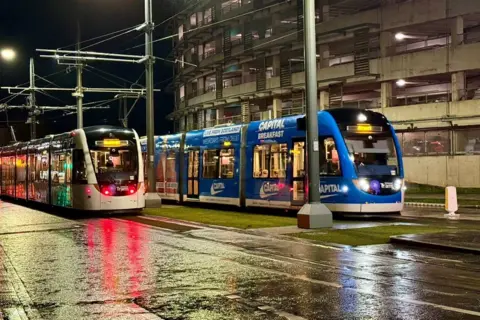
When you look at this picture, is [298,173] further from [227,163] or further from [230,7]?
[230,7]

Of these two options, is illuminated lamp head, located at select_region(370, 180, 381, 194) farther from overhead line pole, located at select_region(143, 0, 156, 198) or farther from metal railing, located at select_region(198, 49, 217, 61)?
metal railing, located at select_region(198, 49, 217, 61)

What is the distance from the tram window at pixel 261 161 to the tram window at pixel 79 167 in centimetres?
631

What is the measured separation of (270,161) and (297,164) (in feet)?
5.44

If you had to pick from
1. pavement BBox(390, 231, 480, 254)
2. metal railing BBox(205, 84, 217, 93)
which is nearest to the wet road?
pavement BBox(390, 231, 480, 254)

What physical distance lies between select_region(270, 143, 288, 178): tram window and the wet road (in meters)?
6.54

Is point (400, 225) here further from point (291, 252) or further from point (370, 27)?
point (370, 27)

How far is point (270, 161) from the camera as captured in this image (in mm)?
22938

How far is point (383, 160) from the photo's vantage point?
20375mm

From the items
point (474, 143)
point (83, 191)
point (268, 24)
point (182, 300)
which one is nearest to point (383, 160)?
point (83, 191)

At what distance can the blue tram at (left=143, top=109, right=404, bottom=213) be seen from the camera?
19812mm

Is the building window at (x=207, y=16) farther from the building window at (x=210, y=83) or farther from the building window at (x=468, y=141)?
the building window at (x=468, y=141)

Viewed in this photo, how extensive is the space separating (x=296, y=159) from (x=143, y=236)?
6952 mm

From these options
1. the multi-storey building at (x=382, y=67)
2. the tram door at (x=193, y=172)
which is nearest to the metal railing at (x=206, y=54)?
the multi-storey building at (x=382, y=67)

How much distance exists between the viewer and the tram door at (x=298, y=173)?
2127 centimetres
